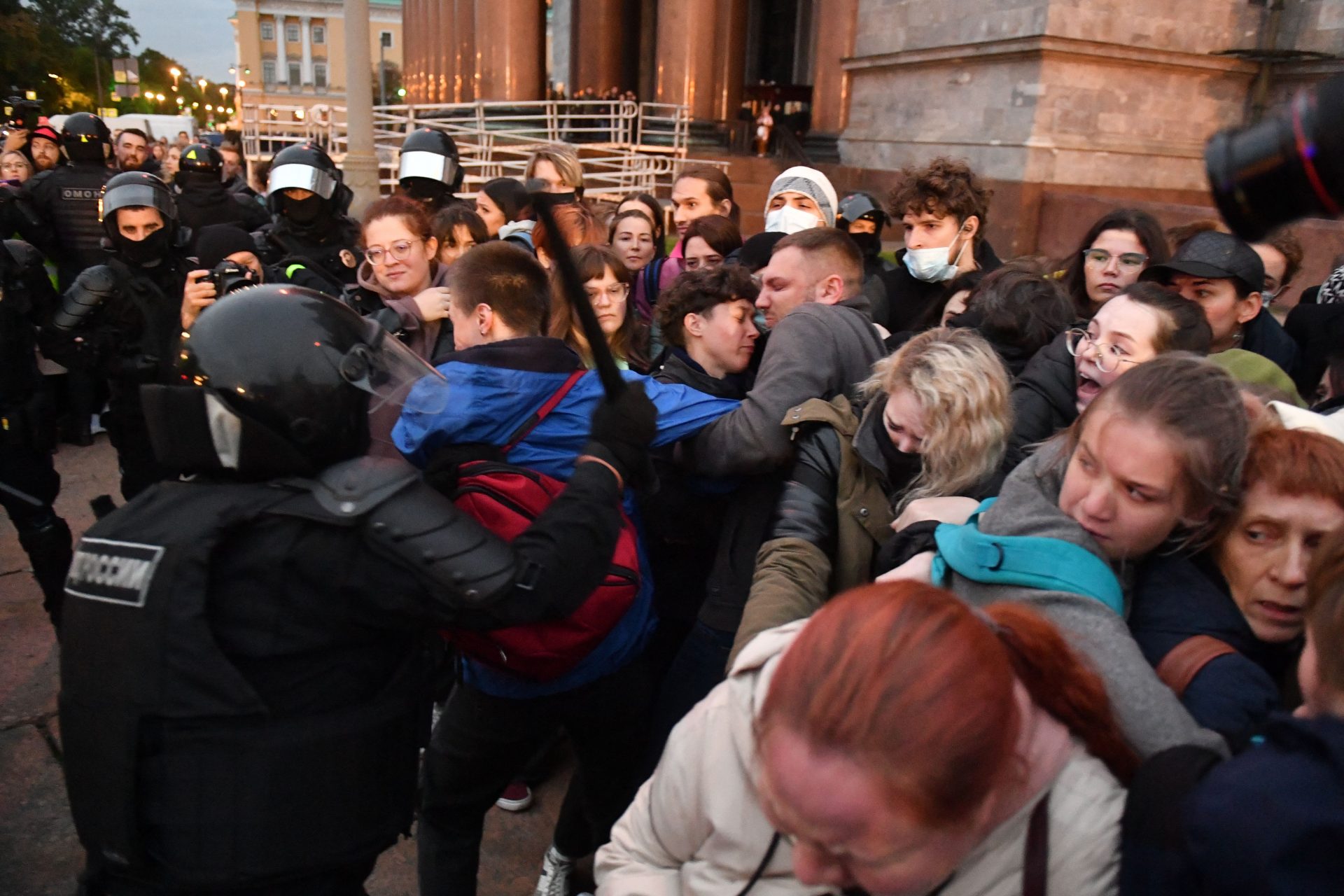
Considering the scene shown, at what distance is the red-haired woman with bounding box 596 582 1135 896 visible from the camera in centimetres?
96

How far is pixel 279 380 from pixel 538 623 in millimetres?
742

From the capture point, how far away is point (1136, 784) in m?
1.14

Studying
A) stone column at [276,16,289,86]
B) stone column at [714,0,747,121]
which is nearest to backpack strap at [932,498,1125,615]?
stone column at [714,0,747,121]

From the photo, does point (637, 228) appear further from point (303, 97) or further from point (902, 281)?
point (303, 97)

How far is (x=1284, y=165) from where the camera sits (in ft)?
4.03

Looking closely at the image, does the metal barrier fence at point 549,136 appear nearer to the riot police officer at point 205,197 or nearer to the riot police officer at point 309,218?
the riot police officer at point 205,197

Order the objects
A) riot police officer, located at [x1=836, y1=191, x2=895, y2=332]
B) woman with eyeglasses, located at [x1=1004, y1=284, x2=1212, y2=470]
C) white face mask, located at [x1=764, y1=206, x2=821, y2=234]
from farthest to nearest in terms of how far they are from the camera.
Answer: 1. riot police officer, located at [x1=836, y1=191, x2=895, y2=332]
2. white face mask, located at [x1=764, y1=206, x2=821, y2=234]
3. woman with eyeglasses, located at [x1=1004, y1=284, x2=1212, y2=470]

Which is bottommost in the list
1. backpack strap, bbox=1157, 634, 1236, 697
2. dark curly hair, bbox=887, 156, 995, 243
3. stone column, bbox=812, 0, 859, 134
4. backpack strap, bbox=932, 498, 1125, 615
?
backpack strap, bbox=1157, 634, 1236, 697

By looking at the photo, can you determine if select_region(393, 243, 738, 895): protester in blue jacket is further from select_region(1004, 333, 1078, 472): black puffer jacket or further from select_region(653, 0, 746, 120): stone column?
select_region(653, 0, 746, 120): stone column

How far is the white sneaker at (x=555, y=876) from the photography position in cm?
267

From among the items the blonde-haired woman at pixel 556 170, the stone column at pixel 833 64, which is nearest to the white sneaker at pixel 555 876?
the blonde-haired woman at pixel 556 170

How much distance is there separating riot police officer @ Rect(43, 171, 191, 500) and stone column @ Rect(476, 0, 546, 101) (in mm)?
16139

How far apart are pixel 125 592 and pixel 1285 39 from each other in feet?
47.1

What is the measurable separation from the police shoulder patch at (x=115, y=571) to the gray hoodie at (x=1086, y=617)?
4.33ft
